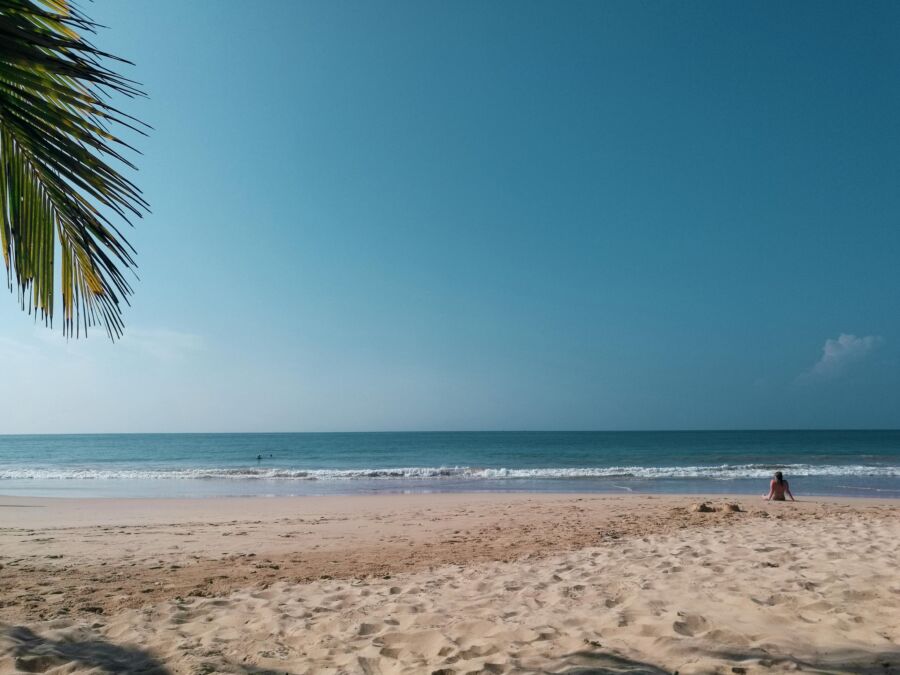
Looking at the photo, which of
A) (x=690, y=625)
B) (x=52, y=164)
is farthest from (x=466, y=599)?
(x=52, y=164)

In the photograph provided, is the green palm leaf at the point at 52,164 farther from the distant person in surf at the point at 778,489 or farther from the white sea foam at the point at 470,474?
the white sea foam at the point at 470,474

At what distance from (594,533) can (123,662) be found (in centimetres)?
742

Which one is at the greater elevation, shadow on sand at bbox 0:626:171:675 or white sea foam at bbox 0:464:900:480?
shadow on sand at bbox 0:626:171:675

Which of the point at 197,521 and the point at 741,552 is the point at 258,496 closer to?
the point at 197,521

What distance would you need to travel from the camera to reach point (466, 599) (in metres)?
5.36

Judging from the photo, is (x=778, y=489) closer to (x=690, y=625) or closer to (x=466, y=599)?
(x=690, y=625)

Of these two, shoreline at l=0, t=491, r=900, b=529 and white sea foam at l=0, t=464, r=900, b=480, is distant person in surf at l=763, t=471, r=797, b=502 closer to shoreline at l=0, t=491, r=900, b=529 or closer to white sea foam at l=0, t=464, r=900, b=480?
shoreline at l=0, t=491, r=900, b=529

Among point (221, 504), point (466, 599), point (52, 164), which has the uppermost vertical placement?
point (52, 164)

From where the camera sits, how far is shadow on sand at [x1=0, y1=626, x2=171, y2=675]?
3721 mm

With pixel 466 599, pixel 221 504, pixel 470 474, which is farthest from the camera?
pixel 470 474

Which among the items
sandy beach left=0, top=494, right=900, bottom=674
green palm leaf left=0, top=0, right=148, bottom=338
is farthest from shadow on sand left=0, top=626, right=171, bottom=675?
green palm leaf left=0, top=0, right=148, bottom=338

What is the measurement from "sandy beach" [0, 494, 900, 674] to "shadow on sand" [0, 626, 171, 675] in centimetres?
2

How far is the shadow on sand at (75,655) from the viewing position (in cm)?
372

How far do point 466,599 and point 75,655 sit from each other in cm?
318
